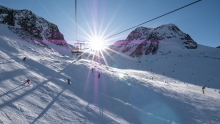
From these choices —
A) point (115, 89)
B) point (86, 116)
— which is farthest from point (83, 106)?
point (115, 89)

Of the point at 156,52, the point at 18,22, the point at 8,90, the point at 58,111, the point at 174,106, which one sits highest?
the point at 18,22

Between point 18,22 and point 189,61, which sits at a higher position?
point 18,22

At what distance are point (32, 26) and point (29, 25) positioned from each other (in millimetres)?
1238

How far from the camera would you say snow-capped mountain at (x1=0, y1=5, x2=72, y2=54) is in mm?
49219

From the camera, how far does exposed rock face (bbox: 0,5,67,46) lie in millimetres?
49219

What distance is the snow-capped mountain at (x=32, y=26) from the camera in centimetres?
4922

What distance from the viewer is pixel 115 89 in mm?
20453

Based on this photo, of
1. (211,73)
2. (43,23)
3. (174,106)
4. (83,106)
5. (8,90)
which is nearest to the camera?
(8,90)

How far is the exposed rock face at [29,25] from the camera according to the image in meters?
49.2

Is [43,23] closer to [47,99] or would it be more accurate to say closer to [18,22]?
[18,22]

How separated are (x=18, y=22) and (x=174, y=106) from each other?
60296 millimetres

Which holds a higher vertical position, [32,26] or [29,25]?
[29,25]

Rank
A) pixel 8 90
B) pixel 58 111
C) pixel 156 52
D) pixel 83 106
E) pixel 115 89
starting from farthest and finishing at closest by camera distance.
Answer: pixel 156 52
pixel 115 89
pixel 83 106
pixel 8 90
pixel 58 111

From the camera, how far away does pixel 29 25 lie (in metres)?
57.9
